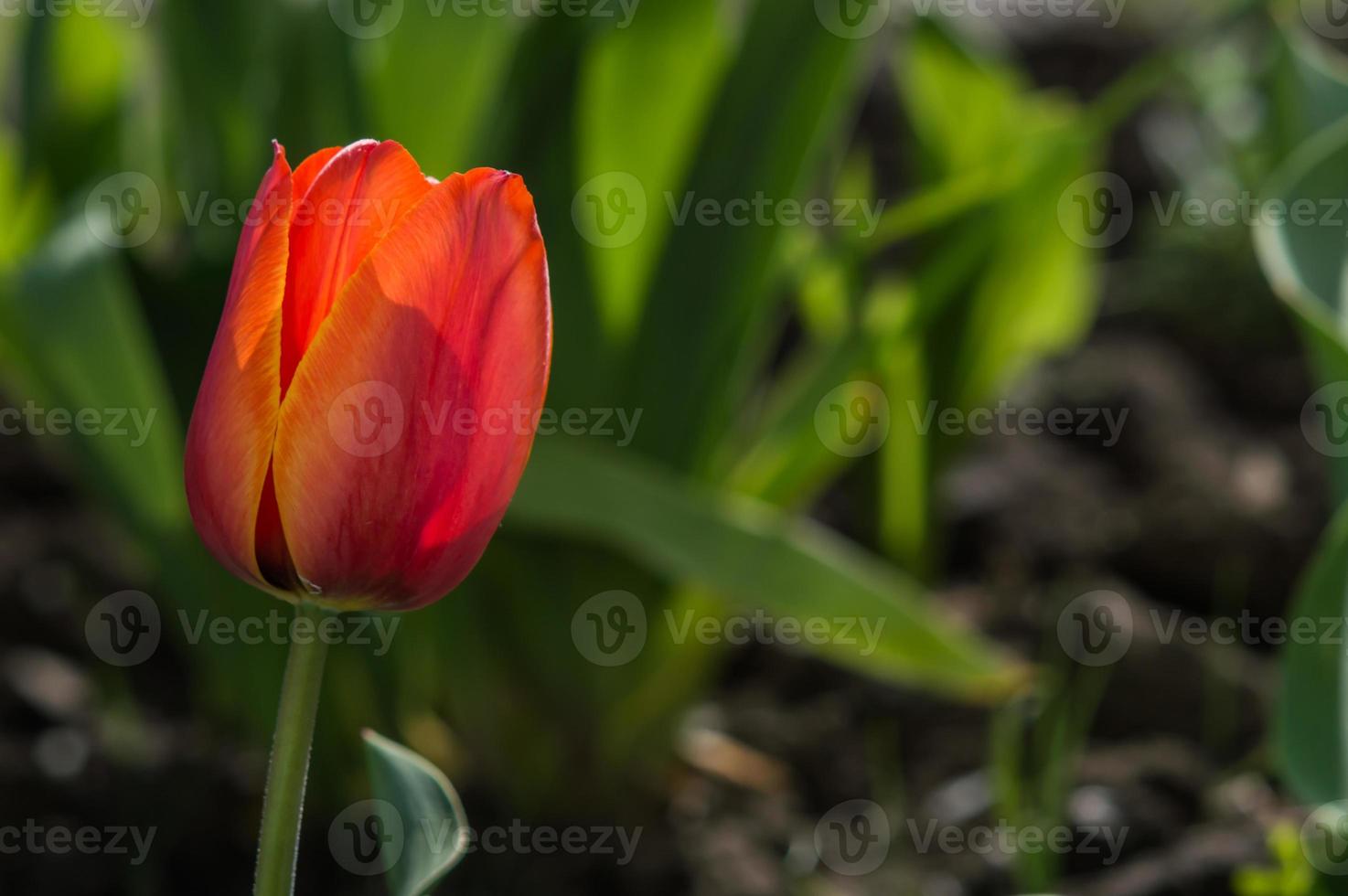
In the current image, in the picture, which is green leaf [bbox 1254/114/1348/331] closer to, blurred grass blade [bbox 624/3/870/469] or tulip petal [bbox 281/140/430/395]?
blurred grass blade [bbox 624/3/870/469]

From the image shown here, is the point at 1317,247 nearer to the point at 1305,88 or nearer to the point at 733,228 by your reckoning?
the point at 1305,88

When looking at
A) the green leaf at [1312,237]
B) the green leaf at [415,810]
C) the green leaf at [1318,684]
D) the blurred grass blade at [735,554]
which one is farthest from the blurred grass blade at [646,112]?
the green leaf at [415,810]

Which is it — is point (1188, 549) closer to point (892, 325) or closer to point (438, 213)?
point (892, 325)

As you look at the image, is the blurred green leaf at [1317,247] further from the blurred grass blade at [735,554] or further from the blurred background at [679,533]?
the blurred grass blade at [735,554]

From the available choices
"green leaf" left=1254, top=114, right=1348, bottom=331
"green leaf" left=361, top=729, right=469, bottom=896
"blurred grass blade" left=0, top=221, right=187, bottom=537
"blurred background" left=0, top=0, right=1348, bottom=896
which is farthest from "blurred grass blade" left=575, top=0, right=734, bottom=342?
"green leaf" left=361, top=729, right=469, bottom=896

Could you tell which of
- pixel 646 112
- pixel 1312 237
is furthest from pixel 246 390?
pixel 646 112

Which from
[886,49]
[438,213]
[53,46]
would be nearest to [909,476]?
[53,46]
